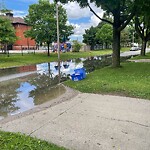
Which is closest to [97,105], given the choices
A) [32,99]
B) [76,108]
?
[76,108]

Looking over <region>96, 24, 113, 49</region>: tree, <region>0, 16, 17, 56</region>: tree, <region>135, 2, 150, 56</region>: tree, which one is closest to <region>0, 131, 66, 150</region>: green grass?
<region>135, 2, 150, 56</region>: tree

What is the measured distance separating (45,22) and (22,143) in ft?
86.0

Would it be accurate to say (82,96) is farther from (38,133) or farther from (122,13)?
(122,13)

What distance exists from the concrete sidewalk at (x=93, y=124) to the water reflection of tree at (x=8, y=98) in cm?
133

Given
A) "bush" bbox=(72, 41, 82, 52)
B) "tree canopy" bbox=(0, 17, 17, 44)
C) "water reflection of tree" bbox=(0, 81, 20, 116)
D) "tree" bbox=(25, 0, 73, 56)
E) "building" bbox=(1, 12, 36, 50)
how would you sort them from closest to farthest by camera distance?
"water reflection of tree" bbox=(0, 81, 20, 116)
"tree canopy" bbox=(0, 17, 17, 44)
"tree" bbox=(25, 0, 73, 56)
"bush" bbox=(72, 41, 82, 52)
"building" bbox=(1, 12, 36, 50)

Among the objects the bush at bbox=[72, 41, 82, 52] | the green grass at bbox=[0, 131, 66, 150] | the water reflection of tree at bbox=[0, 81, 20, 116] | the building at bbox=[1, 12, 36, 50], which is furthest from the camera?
the building at bbox=[1, 12, 36, 50]

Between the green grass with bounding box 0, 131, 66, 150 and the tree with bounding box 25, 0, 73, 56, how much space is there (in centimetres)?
2504

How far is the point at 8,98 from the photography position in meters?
8.72

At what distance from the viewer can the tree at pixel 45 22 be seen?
28766mm

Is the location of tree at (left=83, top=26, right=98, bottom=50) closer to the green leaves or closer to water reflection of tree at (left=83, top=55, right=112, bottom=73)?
the green leaves

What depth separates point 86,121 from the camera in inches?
214

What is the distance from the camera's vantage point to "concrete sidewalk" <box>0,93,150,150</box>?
14.1ft

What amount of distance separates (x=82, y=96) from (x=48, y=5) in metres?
23.9

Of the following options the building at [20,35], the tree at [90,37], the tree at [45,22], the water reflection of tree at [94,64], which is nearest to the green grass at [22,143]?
the water reflection of tree at [94,64]
